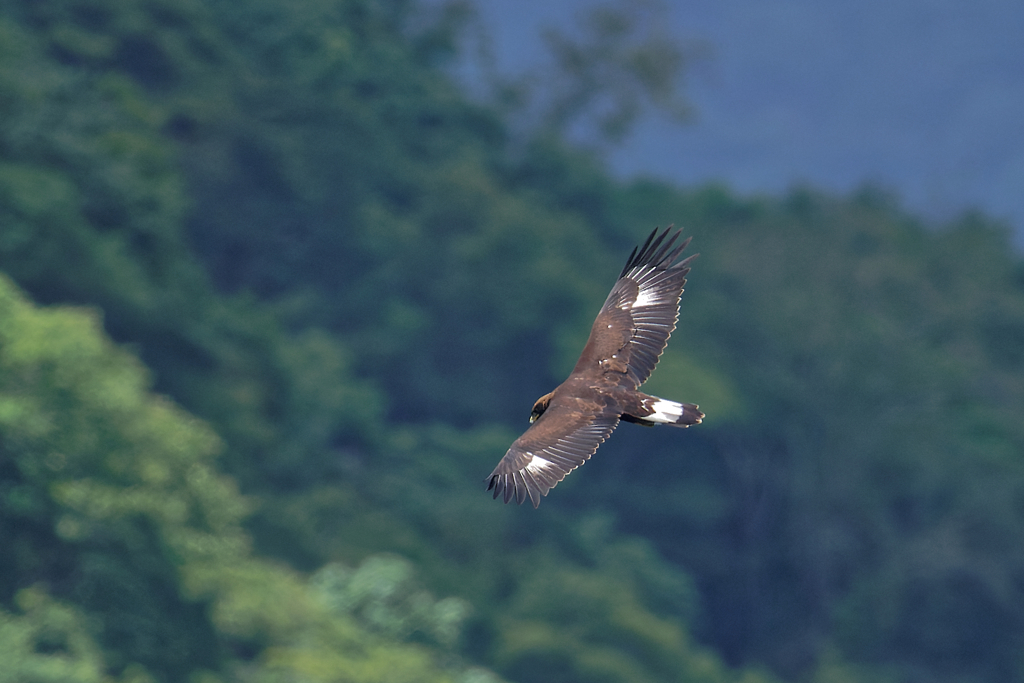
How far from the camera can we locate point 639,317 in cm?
1300

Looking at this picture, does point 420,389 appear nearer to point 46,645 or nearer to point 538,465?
point 46,645

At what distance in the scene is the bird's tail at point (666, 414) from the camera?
1177 cm

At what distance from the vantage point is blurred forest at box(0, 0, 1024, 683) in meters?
32.0

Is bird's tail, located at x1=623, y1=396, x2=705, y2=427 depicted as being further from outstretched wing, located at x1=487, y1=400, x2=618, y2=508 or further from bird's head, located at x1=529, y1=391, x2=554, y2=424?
bird's head, located at x1=529, y1=391, x2=554, y2=424

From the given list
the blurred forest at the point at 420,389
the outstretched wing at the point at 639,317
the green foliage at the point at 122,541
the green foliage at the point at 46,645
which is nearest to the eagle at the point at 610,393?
the outstretched wing at the point at 639,317

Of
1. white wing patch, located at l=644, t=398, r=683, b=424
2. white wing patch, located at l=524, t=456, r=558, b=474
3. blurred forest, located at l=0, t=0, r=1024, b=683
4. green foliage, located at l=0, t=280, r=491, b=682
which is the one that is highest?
blurred forest, located at l=0, t=0, r=1024, b=683

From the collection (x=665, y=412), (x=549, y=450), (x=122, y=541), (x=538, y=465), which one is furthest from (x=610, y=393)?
(x=122, y=541)

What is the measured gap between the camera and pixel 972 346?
211ft

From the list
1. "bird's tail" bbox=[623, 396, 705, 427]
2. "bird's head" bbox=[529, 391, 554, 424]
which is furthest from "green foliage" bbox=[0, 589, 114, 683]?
"bird's tail" bbox=[623, 396, 705, 427]

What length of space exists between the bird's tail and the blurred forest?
18300mm

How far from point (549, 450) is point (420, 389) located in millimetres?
50100

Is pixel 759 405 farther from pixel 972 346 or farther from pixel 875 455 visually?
pixel 972 346

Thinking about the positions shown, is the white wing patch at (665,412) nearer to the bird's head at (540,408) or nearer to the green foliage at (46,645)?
the bird's head at (540,408)

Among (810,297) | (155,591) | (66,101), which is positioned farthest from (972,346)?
(155,591)
